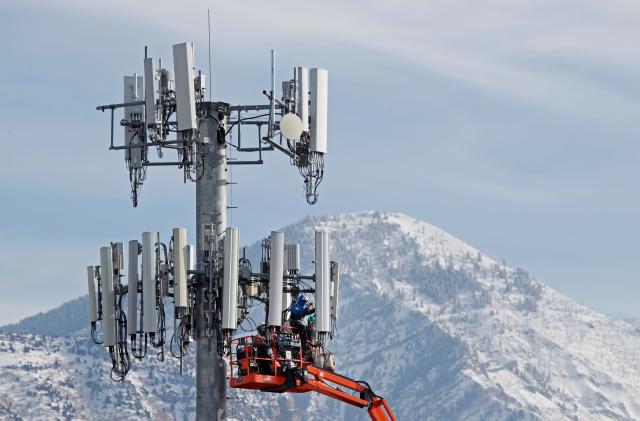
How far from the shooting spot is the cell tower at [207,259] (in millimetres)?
56969

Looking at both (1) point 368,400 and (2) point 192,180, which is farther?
(1) point 368,400

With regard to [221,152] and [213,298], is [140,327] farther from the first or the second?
[221,152]

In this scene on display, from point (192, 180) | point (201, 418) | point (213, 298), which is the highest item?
point (192, 180)

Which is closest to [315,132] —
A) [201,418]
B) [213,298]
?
[213,298]

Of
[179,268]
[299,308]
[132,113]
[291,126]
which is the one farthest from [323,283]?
[132,113]

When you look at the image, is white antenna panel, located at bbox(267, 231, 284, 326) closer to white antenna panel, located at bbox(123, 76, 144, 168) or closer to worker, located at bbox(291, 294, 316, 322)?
worker, located at bbox(291, 294, 316, 322)

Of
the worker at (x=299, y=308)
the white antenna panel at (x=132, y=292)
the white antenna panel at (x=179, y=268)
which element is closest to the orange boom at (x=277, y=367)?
the worker at (x=299, y=308)

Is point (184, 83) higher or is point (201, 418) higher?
point (184, 83)

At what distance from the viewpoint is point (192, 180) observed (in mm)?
57188

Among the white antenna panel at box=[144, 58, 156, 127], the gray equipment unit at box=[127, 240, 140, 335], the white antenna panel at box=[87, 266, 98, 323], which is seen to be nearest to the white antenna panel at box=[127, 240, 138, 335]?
the gray equipment unit at box=[127, 240, 140, 335]

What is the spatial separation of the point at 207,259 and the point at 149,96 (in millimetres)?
5859

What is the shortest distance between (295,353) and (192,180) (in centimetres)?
721

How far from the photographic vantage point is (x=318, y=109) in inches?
2327

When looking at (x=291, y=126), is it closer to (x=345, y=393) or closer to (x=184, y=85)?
(x=184, y=85)
